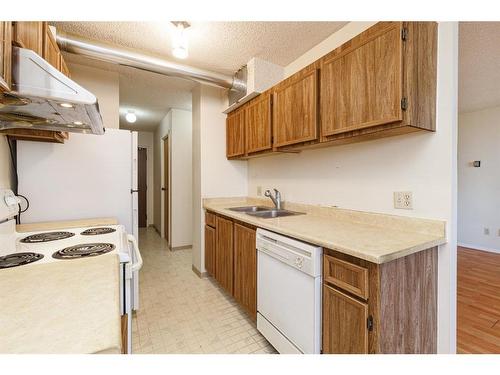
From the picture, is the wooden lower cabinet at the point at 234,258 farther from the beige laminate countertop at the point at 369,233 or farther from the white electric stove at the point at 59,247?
the white electric stove at the point at 59,247

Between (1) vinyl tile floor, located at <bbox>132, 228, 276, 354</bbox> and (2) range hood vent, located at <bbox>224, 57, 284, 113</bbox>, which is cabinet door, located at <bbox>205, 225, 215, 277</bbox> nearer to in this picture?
(1) vinyl tile floor, located at <bbox>132, 228, 276, 354</bbox>

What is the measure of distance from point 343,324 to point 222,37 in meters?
2.23

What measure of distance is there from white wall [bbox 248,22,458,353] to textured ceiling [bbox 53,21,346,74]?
0.20 metres

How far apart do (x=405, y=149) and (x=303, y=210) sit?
3.26 ft

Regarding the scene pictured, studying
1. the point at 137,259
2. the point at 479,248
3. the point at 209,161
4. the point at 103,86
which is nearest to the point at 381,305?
the point at 137,259

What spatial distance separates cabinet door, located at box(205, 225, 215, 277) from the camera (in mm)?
2517

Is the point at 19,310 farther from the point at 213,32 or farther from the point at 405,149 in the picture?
the point at 213,32

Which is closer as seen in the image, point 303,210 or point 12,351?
point 12,351

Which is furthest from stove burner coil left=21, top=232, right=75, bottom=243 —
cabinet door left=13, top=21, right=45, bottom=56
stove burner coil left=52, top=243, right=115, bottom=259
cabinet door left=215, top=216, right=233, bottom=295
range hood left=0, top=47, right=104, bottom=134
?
cabinet door left=215, top=216, right=233, bottom=295

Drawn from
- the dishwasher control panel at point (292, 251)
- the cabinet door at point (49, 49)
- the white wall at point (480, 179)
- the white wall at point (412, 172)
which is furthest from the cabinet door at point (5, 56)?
the white wall at point (480, 179)

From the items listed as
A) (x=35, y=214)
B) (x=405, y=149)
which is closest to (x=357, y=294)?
(x=405, y=149)

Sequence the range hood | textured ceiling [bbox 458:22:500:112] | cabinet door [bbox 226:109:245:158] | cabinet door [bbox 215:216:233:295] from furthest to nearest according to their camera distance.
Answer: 1. cabinet door [bbox 226:109:245:158]
2. cabinet door [bbox 215:216:233:295]
3. textured ceiling [bbox 458:22:500:112]
4. the range hood

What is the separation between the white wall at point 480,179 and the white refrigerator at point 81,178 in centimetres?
519

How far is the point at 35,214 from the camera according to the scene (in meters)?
1.78
